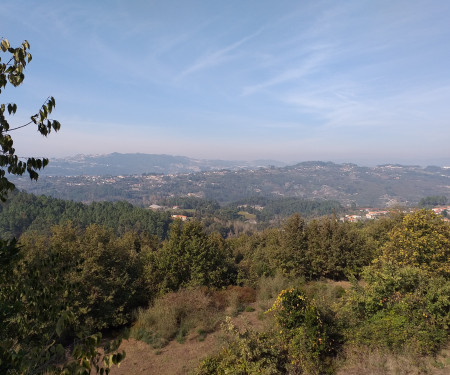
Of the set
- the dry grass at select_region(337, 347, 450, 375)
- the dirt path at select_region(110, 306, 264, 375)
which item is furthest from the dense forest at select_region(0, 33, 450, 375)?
the dirt path at select_region(110, 306, 264, 375)

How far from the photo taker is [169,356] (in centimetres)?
995

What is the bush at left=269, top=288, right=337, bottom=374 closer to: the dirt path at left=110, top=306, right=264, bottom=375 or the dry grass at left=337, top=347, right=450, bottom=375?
the dry grass at left=337, top=347, right=450, bottom=375

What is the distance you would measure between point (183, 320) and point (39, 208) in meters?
75.7

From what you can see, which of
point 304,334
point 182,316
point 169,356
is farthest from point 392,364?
point 182,316

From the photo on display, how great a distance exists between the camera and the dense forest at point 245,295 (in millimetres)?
3049

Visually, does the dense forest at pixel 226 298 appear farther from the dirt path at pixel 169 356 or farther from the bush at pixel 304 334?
the dirt path at pixel 169 356

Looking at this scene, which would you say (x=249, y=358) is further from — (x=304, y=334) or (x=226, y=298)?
(x=226, y=298)

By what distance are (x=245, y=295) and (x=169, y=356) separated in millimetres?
6290

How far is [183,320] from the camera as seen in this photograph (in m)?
12.2

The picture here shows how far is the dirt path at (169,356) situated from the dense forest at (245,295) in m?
0.45

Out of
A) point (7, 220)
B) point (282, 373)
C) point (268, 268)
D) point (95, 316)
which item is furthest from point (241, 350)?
point (7, 220)

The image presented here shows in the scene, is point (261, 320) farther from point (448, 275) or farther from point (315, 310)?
point (448, 275)

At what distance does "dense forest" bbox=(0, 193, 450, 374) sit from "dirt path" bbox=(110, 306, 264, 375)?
1.47 ft

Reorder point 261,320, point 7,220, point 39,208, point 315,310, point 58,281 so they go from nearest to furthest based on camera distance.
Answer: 1. point 58,281
2. point 315,310
3. point 261,320
4. point 7,220
5. point 39,208
